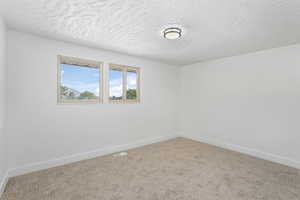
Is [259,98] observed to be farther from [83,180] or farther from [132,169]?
[83,180]

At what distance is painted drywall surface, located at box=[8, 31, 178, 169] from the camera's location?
2355mm

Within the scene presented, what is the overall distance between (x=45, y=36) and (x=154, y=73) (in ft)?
8.55

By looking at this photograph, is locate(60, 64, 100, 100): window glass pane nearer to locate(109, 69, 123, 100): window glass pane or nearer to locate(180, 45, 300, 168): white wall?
locate(109, 69, 123, 100): window glass pane

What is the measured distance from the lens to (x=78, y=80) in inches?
121

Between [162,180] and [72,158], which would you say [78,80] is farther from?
[162,180]

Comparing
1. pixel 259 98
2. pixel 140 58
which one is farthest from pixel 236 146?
pixel 140 58

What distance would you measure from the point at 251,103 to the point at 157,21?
9.17ft

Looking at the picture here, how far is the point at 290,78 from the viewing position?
2.80 metres

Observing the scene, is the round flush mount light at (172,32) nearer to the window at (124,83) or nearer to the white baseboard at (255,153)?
the window at (124,83)

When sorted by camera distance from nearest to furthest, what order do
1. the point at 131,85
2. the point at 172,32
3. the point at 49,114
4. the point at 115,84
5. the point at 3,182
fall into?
the point at 3,182 → the point at 172,32 → the point at 49,114 → the point at 115,84 → the point at 131,85

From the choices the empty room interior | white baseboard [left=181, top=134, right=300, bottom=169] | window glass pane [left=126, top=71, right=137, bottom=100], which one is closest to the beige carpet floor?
the empty room interior

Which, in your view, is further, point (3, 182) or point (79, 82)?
point (79, 82)

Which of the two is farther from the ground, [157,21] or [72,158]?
[157,21]

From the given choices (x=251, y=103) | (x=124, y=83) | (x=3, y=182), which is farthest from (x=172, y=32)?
(x=3, y=182)
